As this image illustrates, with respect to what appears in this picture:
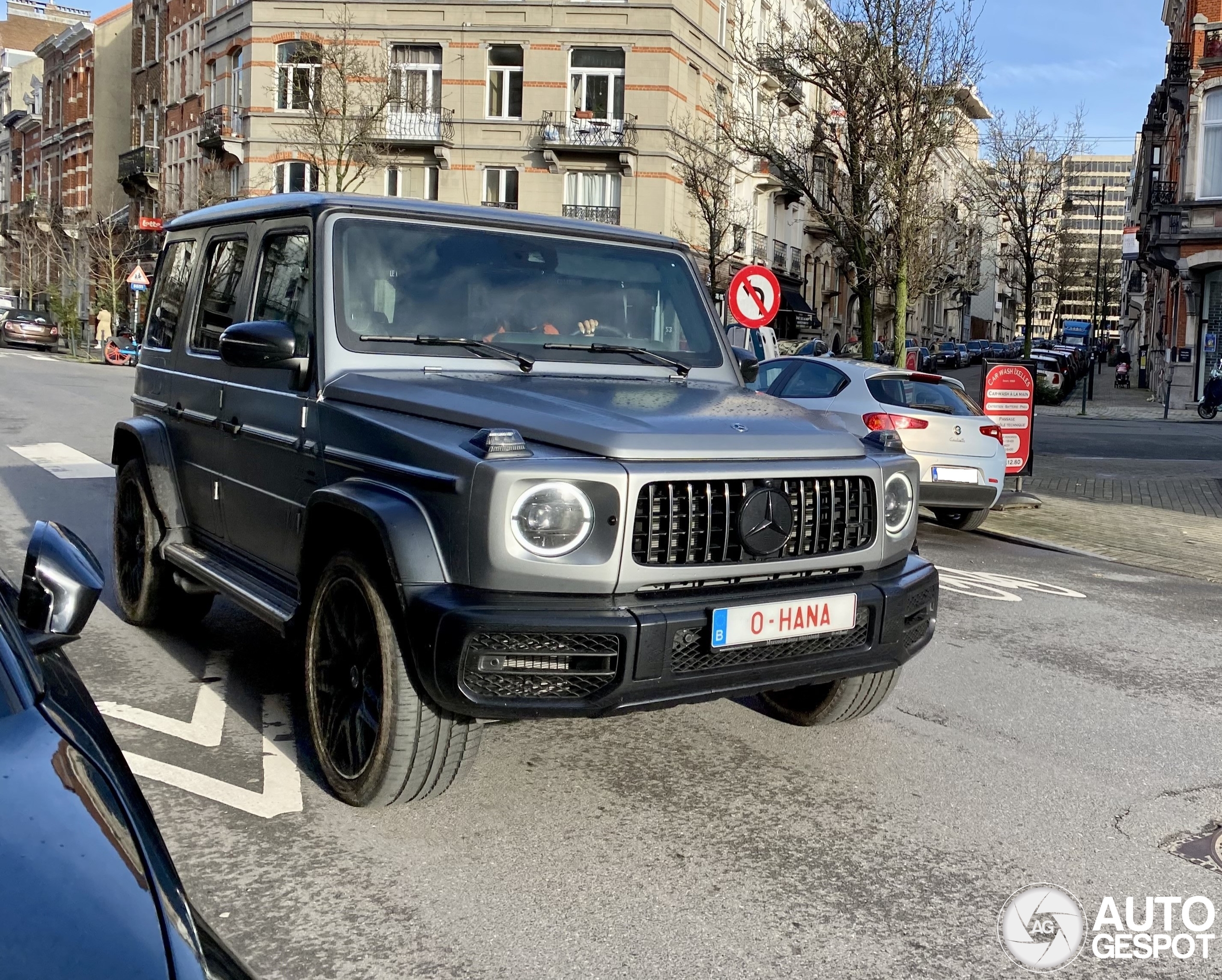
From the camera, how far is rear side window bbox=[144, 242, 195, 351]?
19.8 ft

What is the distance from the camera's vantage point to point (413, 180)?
139 ft

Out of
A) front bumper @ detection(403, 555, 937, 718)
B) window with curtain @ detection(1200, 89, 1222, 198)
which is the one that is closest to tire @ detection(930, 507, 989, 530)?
front bumper @ detection(403, 555, 937, 718)

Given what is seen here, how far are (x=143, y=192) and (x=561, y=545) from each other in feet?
194

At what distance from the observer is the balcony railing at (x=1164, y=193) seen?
39312mm

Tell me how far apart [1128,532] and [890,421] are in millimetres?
3274

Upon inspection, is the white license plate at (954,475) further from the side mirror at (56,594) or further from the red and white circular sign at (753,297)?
the side mirror at (56,594)

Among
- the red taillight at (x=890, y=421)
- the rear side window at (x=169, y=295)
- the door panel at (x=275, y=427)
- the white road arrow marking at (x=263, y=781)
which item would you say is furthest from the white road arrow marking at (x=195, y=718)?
the red taillight at (x=890, y=421)

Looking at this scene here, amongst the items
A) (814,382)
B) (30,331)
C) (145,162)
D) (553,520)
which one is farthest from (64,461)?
(145,162)

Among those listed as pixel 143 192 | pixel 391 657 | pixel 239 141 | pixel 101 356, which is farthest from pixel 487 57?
pixel 391 657

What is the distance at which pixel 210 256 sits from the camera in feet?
18.8

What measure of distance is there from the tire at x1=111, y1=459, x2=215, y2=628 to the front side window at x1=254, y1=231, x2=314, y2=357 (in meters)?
1.30

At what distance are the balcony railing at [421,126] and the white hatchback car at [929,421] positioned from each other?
105 feet

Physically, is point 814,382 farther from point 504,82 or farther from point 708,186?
point 504,82
